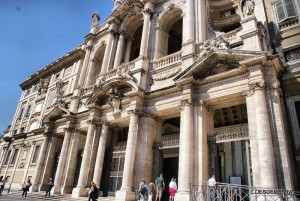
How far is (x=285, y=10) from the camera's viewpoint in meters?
12.5

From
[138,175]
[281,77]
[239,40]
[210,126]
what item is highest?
[239,40]

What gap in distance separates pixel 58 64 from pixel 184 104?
18921mm

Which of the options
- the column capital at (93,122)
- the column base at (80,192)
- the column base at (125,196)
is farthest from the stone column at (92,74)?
the column base at (125,196)

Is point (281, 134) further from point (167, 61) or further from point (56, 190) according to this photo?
point (56, 190)

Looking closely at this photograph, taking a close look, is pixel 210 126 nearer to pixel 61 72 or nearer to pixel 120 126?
pixel 120 126

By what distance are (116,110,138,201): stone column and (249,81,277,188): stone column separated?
6.32 m

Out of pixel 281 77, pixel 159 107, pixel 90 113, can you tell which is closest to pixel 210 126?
pixel 159 107

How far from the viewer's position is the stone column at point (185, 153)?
10367 mm

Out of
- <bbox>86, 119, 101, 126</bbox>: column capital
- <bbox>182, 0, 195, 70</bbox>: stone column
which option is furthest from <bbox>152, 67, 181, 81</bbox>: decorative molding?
<bbox>86, 119, 101, 126</bbox>: column capital

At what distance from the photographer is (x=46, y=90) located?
26891mm

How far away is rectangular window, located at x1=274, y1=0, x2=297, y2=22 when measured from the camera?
12239 mm

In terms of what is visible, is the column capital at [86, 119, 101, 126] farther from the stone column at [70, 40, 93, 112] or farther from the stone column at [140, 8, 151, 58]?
the stone column at [140, 8, 151, 58]

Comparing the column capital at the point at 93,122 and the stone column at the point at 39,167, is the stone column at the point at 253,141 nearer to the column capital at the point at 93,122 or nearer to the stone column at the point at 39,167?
the column capital at the point at 93,122

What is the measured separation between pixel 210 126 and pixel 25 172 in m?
17.6
